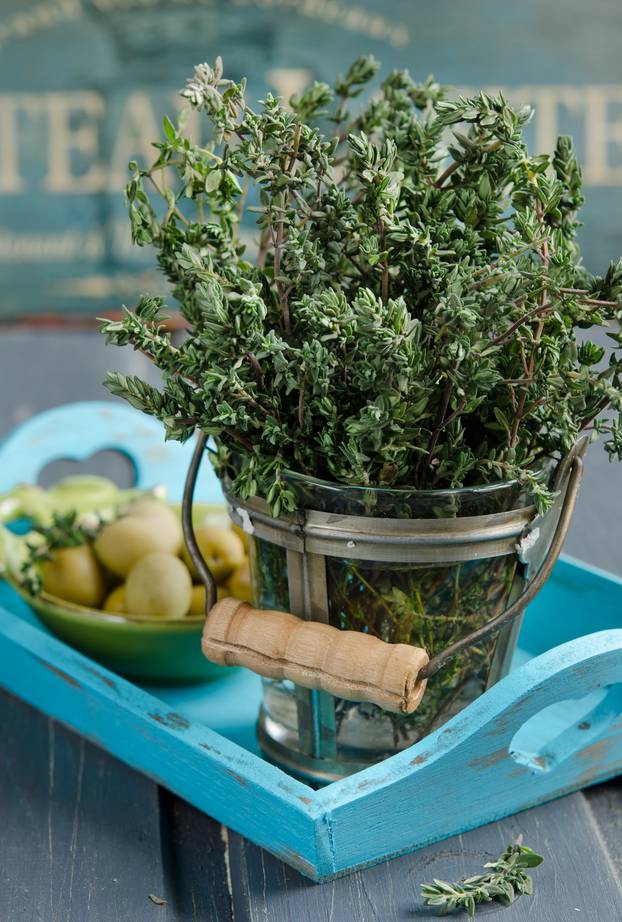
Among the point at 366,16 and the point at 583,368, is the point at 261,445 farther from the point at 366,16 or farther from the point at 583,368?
the point at 366,16

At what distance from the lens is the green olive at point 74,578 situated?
2.42 feet

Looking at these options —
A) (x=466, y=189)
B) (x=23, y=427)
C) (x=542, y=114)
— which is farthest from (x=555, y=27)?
(x=466, y=189)

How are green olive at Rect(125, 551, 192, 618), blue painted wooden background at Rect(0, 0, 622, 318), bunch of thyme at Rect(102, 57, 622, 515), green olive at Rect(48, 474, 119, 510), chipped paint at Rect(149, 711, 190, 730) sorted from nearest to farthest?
bunch of thyme at Rect(102, 57, 622, 515), chipped paint at Rect(149, 711, 190, 730), green olive at Rect(125, 551, 192, 618), green olive at Rect(48, 474, 119, 510), blue painted wooden background at Rect(0, 0, 622, 318)

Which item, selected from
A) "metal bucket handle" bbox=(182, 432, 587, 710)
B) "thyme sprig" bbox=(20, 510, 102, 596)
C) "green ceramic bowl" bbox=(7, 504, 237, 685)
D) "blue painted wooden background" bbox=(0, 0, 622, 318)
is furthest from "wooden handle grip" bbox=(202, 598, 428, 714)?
"blue painted wooden background" bbox=(0, 0, 622, 318)

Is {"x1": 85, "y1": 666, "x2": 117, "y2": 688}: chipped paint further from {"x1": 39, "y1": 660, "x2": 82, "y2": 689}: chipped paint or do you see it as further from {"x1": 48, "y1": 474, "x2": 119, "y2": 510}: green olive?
{"x1": 48, "y1": 474, "x2": 119, "y2": 510}: green olive

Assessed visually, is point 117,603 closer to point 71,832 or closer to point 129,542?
point 129,542

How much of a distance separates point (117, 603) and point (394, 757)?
265mm

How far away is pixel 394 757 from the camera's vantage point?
1.73 feet

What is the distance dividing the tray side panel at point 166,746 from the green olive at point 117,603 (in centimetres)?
5

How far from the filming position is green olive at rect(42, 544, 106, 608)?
737mm

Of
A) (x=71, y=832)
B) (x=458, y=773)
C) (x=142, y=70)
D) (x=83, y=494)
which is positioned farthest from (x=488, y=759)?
(x=142, y=70)

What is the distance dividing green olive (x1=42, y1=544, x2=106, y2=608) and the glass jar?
0.59 ft

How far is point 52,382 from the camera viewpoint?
4.57ft

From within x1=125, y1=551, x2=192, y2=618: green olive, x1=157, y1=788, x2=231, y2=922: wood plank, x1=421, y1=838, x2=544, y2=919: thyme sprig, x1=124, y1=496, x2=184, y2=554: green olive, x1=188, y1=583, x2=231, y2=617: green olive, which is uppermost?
x1=124, y1=496, x2=184, y2=554: green olive
